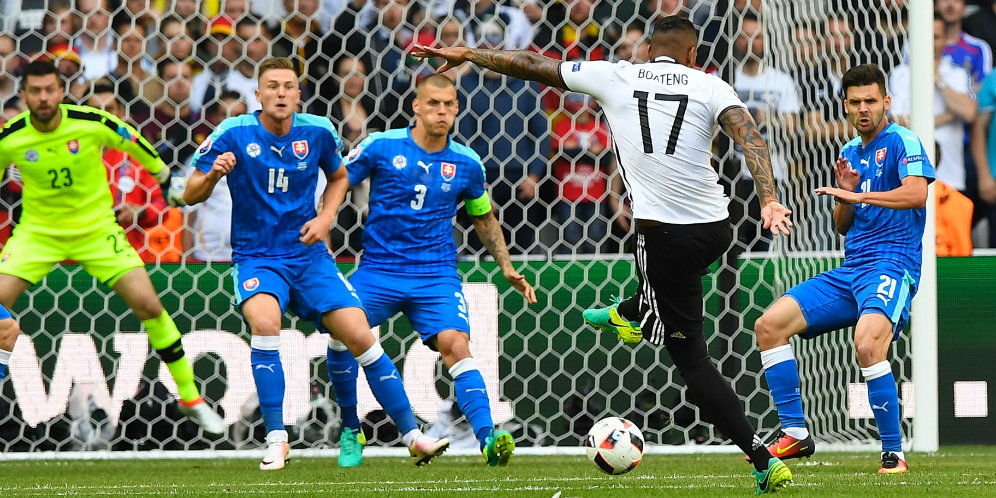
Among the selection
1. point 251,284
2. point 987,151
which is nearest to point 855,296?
point 251,284

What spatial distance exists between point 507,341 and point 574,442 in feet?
2.37

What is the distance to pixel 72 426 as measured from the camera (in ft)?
24.1

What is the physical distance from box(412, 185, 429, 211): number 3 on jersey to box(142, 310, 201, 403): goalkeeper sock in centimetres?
141

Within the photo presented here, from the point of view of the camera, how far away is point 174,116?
26.4 feet

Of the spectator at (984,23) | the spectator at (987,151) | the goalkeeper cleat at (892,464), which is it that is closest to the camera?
the goalkeeper cleat at (892,464)

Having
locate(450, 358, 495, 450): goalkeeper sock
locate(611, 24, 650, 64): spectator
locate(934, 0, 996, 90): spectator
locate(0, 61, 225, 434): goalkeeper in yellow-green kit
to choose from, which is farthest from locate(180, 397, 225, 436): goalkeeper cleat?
locate(934, 0, 996, 90): spectator

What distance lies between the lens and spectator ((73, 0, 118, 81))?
8211 mm

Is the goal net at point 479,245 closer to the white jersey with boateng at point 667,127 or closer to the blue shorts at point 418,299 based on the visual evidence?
the blue shorts at point 418,299

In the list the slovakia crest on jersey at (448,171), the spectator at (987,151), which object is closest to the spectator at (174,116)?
the slovakia crest on jersey at (448,171)

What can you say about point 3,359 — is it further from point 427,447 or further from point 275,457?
point 427,447

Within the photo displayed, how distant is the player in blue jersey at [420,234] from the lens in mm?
6609

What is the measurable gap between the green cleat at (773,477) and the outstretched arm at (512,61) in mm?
1536

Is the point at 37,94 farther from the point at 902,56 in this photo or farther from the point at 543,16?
the point at 902,56

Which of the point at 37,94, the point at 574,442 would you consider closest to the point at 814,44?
the point at 574,442
